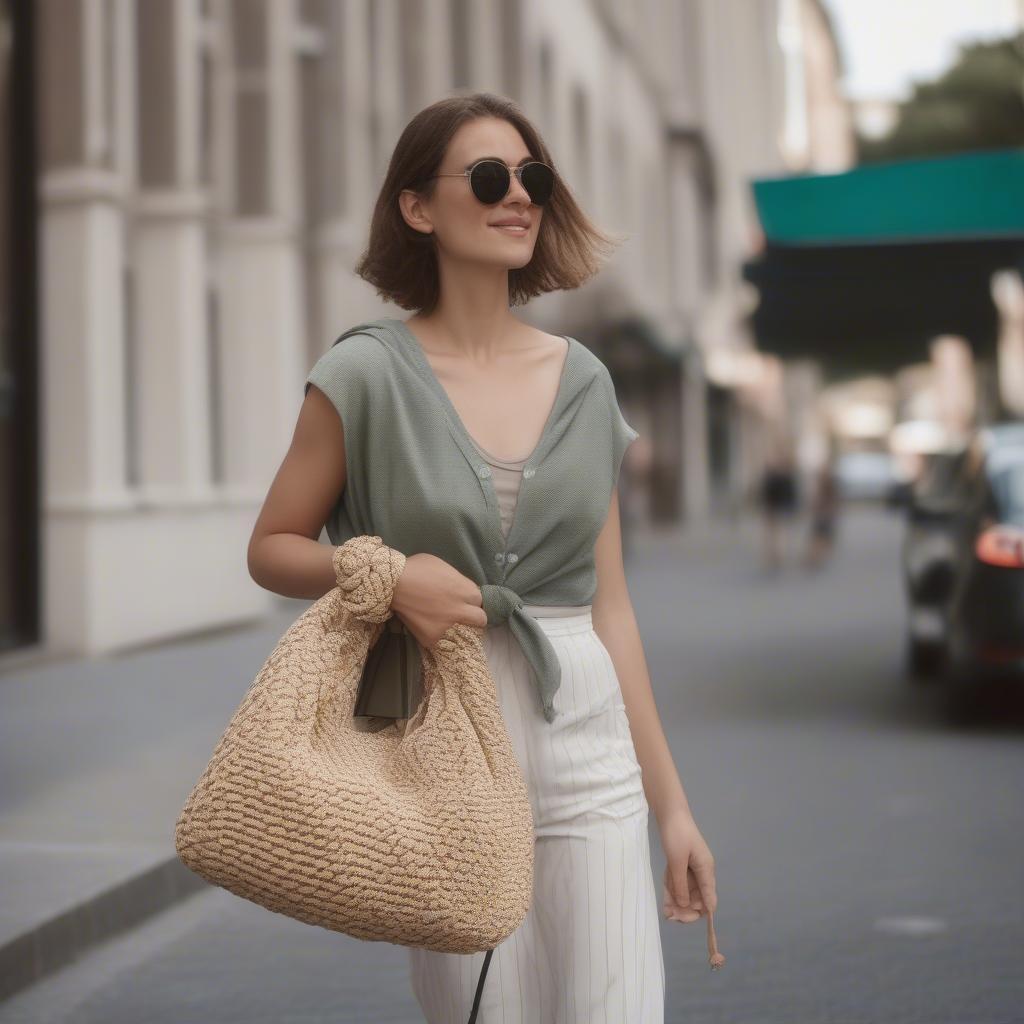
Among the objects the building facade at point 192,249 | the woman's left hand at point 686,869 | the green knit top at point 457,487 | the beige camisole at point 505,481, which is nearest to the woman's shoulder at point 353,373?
the green knit top at point 457,487

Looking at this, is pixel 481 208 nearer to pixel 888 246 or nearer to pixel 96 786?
pixel 96 786

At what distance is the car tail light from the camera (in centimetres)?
935

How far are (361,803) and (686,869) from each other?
66 cm

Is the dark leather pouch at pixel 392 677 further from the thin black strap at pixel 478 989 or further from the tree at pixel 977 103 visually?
the tree at pixel 977 103

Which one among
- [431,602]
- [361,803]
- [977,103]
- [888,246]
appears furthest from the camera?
[977,103]

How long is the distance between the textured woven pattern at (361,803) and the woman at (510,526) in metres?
0.10

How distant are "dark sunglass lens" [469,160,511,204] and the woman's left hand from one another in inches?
35.3

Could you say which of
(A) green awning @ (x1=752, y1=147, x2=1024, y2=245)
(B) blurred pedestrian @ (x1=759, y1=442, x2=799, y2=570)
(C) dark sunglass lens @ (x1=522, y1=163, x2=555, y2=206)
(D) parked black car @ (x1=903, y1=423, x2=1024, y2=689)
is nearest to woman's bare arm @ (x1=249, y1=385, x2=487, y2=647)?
(C) dark sunglass lens @ (x1=522, y1=163, x2=555, y2=206)

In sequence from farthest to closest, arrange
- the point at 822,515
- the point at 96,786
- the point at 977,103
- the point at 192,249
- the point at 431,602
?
the point at 977,103, the point at 822,515, the point at 192,249, the point at 96,786, the point at 431,602

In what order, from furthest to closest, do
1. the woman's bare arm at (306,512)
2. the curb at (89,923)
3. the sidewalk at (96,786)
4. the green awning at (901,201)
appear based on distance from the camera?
the green awning at (901,201), the sidewalk at (96,786), the curb at (89,923), the woman's bare arm at (306,512)

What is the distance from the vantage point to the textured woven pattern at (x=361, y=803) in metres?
2.15

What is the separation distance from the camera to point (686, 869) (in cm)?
264

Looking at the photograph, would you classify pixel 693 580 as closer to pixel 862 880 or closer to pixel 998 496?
pixel 998 496

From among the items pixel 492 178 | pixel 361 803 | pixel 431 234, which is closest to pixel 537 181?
pixel 492 178
